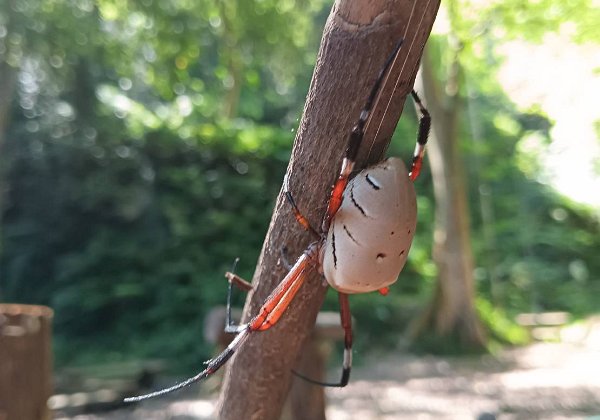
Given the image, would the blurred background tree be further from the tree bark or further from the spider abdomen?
the spider abdomen

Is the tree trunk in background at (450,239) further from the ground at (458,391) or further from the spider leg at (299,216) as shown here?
the spider leg at (299,216)

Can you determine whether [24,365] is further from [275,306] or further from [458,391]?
[458,391]

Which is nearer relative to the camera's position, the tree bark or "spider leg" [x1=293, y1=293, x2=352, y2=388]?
the tree bark

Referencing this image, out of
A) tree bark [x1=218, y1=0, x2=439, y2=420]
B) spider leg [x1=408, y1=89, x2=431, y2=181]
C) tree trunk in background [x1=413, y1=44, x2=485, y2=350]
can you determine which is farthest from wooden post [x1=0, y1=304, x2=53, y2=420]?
tree trunk in background [x1=413, y1=44, x2=485, y2=350]

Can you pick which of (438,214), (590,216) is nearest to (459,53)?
(438,214)

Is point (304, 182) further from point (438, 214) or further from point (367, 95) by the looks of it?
point (438, 214)

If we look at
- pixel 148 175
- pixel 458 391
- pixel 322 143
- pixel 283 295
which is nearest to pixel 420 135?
pixel 322 143
